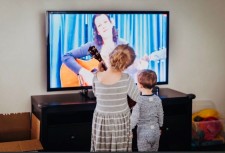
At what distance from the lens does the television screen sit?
371 cm

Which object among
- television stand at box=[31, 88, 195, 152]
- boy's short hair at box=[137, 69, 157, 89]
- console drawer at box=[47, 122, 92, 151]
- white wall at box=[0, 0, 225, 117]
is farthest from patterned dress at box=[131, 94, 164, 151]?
white wall at box=[0, 0, 225, 117]

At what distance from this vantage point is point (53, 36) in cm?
369

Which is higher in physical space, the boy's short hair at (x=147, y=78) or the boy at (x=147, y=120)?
the boy's short hair at (x=147, y=78)

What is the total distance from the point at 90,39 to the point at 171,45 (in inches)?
33.5

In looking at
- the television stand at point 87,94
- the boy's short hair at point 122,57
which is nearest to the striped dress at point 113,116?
the boy's short hair at point 122,57

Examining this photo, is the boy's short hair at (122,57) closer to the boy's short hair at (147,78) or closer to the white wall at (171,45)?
the boy's short hair at (147,78)

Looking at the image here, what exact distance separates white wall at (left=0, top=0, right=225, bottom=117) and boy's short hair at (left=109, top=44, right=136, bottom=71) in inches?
14.7

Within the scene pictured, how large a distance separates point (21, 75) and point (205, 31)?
→ 183 centimetres

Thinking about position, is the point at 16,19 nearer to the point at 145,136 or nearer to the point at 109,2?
the point at 109,2

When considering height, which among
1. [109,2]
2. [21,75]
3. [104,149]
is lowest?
[104,149]

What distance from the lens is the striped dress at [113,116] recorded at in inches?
129

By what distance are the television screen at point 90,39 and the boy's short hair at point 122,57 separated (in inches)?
1.6

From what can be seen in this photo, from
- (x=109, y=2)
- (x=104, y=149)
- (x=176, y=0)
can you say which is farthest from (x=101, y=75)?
(x=176, y=0)

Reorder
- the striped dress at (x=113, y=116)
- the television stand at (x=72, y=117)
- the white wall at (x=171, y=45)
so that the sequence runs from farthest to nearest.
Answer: the white wall at (x=171, y=45)
the television stand at (x=72, y=117)
the striped dress at (x=113, y=116)
